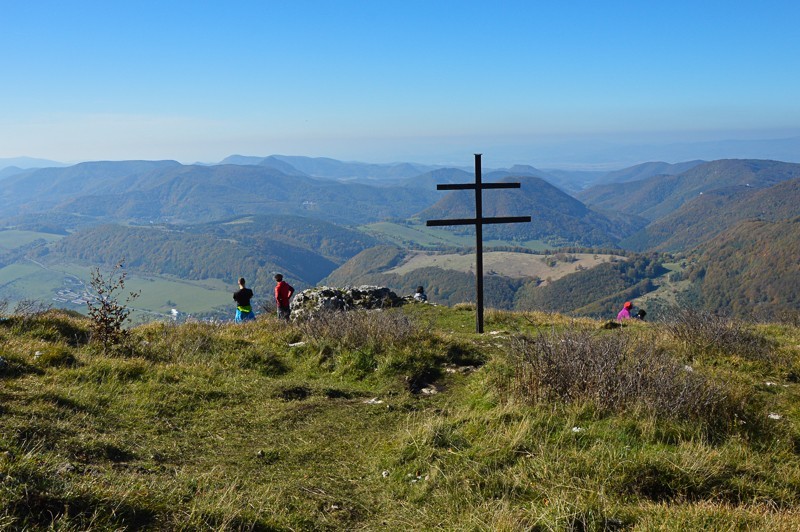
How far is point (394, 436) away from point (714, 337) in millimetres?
7230

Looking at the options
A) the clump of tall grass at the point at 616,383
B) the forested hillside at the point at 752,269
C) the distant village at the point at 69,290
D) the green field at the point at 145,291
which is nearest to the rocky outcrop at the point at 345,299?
the clump of tall grass at the point at 616,383

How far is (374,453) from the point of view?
577 cm

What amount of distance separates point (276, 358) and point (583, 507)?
684cm

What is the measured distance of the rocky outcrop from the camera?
16.9 metres

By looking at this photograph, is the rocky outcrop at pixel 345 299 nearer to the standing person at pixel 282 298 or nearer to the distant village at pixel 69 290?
the standing person at pixel 282 298

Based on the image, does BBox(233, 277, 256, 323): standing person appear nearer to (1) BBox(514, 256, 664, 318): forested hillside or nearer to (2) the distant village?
(1) BBox(514, 256, 664, 318): forested hillside

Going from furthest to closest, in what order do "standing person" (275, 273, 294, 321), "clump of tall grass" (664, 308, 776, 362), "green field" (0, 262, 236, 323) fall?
"green field" (0, 262, 236, 323)
"standing person" (275, 273, 294, 321)
"clump of tall grass" (664, 308, 776, 362)

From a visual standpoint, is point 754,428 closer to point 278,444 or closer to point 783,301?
point 278,444

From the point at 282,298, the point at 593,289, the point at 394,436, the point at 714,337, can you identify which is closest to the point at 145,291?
the point at 593,289

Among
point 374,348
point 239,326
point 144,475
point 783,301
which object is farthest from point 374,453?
point 783,301

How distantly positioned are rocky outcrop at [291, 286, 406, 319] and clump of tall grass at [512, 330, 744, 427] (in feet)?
32.4

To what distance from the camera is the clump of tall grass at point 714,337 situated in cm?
963

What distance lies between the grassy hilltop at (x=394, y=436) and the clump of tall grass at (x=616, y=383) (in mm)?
26

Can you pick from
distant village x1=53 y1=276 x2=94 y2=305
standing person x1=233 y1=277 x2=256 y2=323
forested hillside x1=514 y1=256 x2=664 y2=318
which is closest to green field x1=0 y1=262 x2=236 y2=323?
distant village x1=53 y1=276 x2=94 y2=305
